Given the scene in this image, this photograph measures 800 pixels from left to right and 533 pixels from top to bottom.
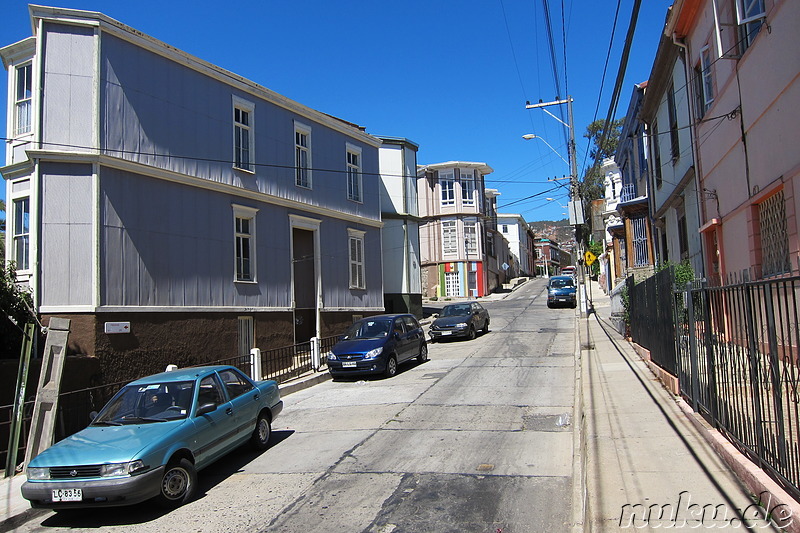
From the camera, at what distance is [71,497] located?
636cm

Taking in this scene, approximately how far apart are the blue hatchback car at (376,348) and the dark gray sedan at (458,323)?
4582mm

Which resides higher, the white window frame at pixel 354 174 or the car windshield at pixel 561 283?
the white window frame at pixel 354 174

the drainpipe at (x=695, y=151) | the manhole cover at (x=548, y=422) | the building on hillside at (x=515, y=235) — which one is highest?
the building on hillside at (x=515, y=235)

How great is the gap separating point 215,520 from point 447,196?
43112 mm

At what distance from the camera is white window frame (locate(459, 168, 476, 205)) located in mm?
47844

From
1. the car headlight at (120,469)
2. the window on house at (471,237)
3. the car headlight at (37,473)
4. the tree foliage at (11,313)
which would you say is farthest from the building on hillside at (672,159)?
the window on house at (471,237)

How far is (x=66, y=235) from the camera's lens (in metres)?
13.6

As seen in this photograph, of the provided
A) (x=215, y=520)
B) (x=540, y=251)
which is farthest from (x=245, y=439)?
(x=540, y=251)

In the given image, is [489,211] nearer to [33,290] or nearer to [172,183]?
[172,183]

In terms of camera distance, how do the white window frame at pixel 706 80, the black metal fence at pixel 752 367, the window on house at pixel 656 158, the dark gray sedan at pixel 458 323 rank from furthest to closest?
the dark gray sedan at pixel 458 323 → the window on house at pixel 656 158 → the white window frame at pixel 706 80 → the black metal fence at pixel 752 367

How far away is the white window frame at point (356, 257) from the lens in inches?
940

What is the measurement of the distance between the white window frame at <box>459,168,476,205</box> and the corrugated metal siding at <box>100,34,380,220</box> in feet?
85.4

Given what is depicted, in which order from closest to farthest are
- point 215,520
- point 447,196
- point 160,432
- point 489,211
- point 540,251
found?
point 215,520 → point 160,432 → point 447,196 → point 489,211 → point 540,251

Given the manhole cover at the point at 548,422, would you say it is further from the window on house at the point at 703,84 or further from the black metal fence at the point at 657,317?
the window on house at the point at 703,84
